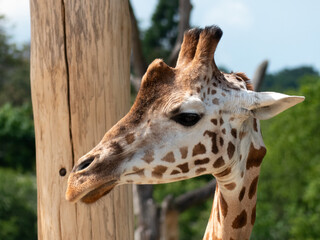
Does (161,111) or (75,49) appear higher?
(75,49)

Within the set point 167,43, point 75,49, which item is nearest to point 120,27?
point 75,49

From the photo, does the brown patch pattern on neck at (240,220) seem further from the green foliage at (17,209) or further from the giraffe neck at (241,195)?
the green foliage at (17,209)

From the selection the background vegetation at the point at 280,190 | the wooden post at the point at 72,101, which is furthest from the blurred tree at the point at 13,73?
the wooden post at the point at 72,101

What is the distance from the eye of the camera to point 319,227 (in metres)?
9.48

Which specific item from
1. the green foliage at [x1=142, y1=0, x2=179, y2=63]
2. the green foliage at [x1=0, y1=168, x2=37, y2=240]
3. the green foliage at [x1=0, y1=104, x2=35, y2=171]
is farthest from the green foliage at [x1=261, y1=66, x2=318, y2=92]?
the green foliage at [x1=0, y1=168, x2=37, y2=240]

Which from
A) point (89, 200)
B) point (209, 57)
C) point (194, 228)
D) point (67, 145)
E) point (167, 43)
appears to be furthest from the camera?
point (167, 43)

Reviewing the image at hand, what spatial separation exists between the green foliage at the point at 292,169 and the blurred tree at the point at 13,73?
13.5 m

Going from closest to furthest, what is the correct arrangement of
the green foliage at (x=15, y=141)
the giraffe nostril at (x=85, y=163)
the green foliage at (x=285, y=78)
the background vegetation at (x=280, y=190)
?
the giraffe nostril at (x=85, y=163)
the background vegetation at (x=280, y=190)
the green foliage at (x=15, y=141)
the green foliage at (x=285, y=78)

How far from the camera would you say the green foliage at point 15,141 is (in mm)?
15328

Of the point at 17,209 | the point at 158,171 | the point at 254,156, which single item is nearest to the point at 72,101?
the point at 158,171

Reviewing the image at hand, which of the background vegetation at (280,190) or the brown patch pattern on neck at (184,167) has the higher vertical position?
the brown patch pattern on neck at (184,167)

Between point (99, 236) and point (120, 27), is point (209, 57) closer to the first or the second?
point (120, 27)

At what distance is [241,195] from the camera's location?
243 cm

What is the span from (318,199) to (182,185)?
12.1 feet
